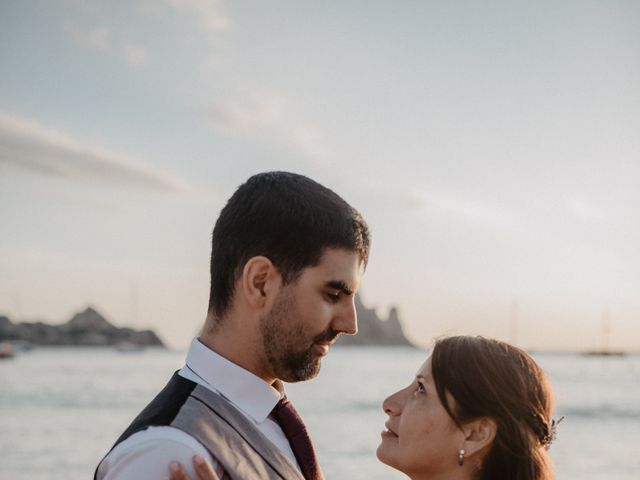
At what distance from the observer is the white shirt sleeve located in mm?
1913

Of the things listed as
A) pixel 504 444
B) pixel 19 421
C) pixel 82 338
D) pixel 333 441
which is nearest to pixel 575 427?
pixel 333 441

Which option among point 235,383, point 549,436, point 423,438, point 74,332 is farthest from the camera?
point 74,332

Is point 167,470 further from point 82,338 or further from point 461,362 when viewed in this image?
point 82,338

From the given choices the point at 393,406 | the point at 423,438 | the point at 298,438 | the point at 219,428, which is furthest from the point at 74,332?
the point at 219,428

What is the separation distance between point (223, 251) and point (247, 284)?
0.17m

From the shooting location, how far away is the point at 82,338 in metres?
112

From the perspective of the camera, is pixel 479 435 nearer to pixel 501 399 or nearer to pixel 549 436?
pixel 501 399

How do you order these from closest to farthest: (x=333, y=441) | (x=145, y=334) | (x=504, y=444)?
(x=504, y=444) < (x=333, y=441) < (x=145, y=334)

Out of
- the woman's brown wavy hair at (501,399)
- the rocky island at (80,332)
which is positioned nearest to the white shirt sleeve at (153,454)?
the woman's brown wavy hair at (501,399)

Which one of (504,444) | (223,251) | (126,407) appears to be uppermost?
(223,251)

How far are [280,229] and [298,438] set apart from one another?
67 cm

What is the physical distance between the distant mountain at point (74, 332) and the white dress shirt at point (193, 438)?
4492 inches

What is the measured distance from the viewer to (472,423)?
2652 mm

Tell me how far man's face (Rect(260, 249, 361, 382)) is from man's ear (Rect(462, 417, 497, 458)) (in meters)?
0.68
